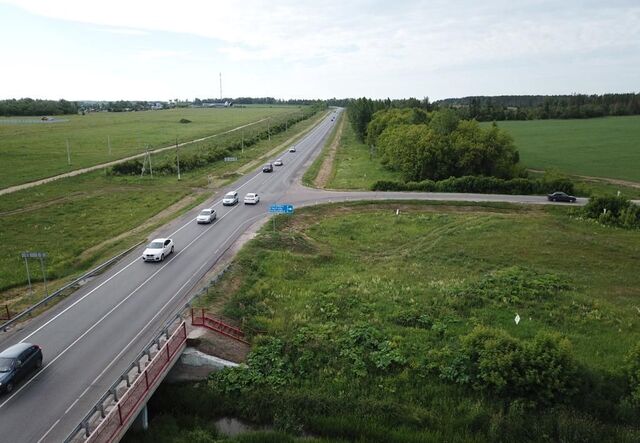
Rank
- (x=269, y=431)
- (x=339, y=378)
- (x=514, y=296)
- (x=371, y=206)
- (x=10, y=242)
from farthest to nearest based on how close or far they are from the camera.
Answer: (x=371, y=206) < (x=10, y=242) < (x=514, y=296) < (x=339, y=378) < (x=269, y=431)

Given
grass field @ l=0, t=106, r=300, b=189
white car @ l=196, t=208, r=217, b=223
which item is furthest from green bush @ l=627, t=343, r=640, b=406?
grass field @ l=0, t=106, r=300, b=189

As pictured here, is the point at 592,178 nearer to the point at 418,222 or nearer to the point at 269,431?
the point at 418,222

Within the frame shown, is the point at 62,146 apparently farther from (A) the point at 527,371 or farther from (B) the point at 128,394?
(A) the point at 527,371

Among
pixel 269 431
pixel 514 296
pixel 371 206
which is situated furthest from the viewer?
pixel 371 206

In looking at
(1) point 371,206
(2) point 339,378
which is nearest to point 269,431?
(2) point 339,378

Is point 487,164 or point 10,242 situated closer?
point 10,242

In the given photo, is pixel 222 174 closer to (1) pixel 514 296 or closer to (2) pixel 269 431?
(1) pixel 514 296

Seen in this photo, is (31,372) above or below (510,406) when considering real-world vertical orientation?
above

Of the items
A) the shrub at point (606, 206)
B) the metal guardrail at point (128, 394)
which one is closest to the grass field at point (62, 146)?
the metal guardrail at point (128, 394)
